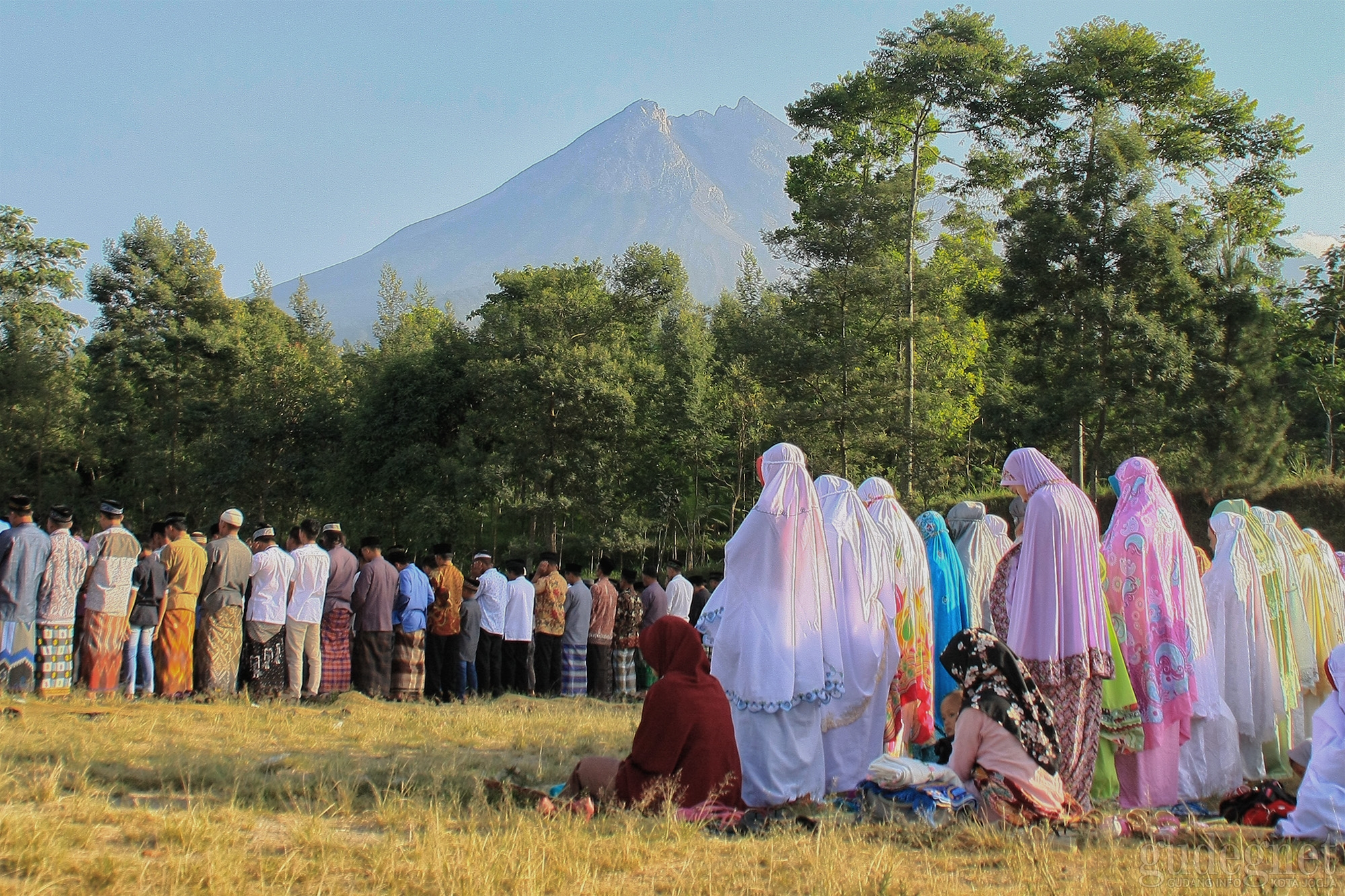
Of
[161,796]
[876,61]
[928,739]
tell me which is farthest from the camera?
[876,61]

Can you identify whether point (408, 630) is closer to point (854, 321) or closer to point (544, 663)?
point (544, 663)

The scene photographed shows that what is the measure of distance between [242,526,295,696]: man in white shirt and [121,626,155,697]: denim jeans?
28.5 inches

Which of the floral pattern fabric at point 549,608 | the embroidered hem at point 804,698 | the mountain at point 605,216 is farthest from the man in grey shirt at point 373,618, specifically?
the mountain at point 605,216

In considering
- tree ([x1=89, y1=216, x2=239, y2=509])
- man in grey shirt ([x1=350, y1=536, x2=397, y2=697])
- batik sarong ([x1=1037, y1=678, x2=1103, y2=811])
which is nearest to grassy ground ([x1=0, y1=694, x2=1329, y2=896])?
batik sarong ([x1=1037, y1=678, x2=1103, y2=811])

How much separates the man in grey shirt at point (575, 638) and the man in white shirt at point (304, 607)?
330 cm

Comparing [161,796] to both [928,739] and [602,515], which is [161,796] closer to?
[928,739]

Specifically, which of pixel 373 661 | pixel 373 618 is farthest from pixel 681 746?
pixel 373 661

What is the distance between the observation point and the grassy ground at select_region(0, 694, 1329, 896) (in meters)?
3.38

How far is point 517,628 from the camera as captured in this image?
36.8 ft

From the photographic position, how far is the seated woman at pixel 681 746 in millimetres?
4488

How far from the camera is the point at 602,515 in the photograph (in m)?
23.7

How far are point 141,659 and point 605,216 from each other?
91.2 metres

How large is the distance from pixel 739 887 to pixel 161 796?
282cm

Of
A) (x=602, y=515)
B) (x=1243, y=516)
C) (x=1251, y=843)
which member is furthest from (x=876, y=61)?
(x=1251, y=843)
